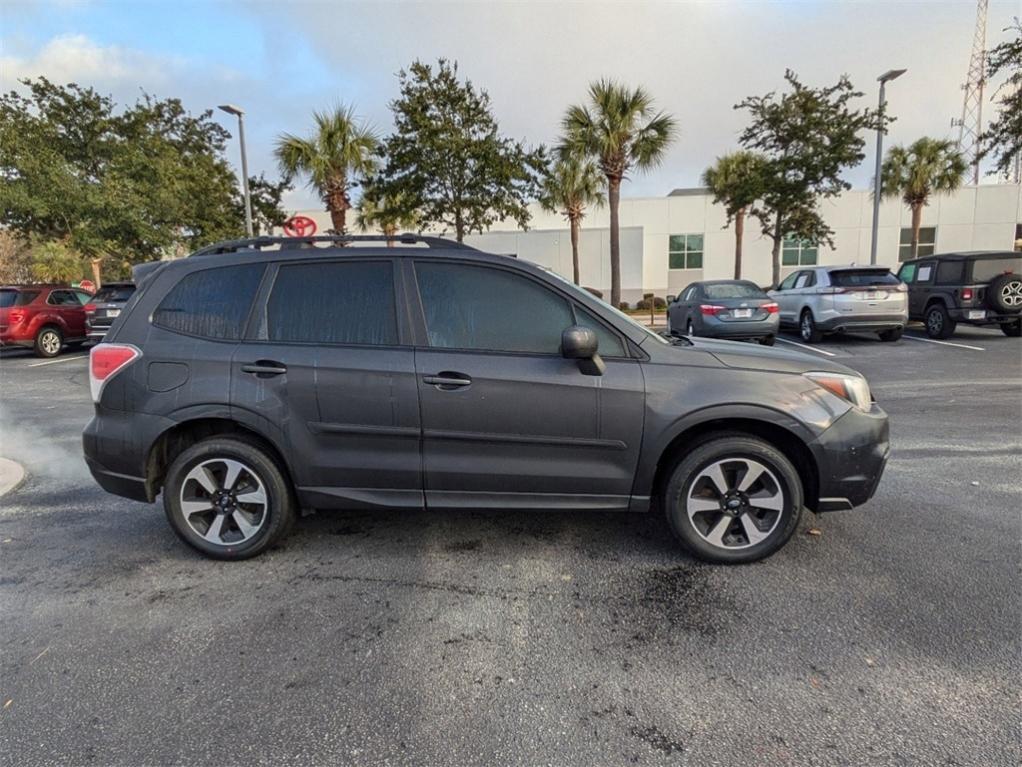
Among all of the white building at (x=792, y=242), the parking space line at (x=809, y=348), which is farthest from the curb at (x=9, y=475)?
the white building at (x=792, y=242)

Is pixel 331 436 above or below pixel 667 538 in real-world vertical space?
above

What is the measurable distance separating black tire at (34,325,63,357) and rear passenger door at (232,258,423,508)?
14.3 m

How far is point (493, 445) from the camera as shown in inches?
128

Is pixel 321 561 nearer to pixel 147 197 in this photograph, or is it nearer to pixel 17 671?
pixel 17 671

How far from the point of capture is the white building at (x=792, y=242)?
1145 inches

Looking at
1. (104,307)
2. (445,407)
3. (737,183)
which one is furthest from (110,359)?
(737,183)

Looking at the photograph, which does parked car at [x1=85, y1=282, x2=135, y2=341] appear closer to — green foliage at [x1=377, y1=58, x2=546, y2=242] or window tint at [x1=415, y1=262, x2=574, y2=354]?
green foliage at [x1=377, y1=58, x2=546, y2=242]

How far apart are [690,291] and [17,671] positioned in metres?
12.5

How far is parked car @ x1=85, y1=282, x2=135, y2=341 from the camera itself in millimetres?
13578

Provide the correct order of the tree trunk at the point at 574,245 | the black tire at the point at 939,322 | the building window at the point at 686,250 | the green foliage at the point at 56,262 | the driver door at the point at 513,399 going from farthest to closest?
the building window at the point at 686,250, the tree trunk at the point at 574,245, the green foliage at the point at 56,262, the black tire at the point at 939,322, the driver door at the point at 513,399

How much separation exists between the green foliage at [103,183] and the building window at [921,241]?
3045 centimetres

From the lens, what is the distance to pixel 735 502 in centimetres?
326

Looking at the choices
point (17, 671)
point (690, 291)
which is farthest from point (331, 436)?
point (690, 291)

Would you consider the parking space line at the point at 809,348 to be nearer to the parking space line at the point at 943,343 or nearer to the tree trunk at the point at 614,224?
the parking space line at the point at 943,343
